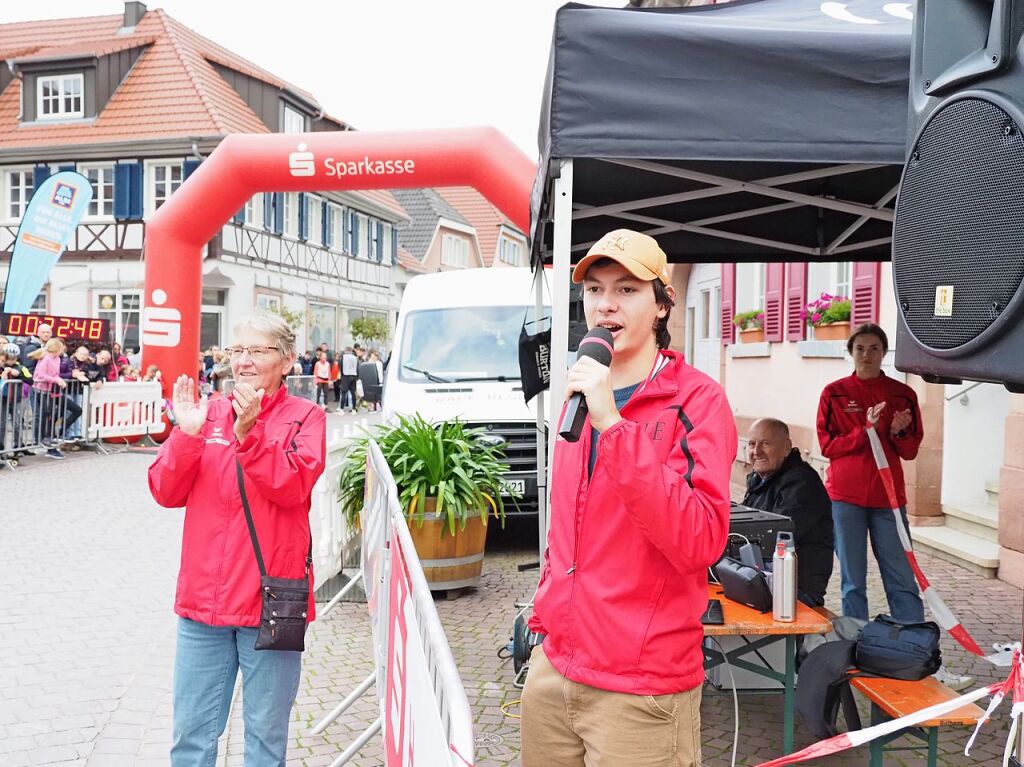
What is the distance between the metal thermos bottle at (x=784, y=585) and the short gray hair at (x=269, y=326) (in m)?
2.03

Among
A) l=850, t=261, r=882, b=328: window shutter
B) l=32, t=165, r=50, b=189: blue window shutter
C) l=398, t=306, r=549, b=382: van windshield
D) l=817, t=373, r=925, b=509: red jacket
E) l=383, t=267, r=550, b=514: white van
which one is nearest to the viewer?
l=817, t=373, r=925, b=509: red jacket

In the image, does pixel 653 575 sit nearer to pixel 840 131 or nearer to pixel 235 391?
pixel 235 391

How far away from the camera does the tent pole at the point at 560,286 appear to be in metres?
3.42

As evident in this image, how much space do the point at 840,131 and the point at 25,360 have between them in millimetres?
14332

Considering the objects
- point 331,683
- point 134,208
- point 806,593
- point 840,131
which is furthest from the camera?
point 134,208

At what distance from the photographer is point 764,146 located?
3199 millimetres

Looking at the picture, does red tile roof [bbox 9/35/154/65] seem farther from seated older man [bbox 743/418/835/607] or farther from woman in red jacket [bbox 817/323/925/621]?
seated older man [bbox 743/418/835/607]

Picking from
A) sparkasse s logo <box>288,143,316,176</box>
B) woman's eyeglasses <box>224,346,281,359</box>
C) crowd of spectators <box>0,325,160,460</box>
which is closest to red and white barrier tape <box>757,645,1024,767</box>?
woman's eyeglasses <box>224,346,281,359</box>

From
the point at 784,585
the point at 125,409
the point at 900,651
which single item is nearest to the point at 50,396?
the point at 125,409

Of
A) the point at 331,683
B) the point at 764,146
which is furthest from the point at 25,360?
the point at 764,146

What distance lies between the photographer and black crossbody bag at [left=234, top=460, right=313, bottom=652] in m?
2.98

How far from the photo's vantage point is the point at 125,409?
1603 cm

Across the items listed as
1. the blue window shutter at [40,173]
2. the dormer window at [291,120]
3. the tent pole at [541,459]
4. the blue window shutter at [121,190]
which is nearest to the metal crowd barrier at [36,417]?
the tent pole at [541,459]

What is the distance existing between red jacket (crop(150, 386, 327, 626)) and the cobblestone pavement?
1.32 m
